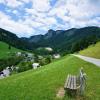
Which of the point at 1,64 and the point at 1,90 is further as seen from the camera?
the point at 1,64

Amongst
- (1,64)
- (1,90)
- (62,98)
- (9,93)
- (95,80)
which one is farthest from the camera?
(1,64)

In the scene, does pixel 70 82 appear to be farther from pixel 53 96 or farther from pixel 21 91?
pixel 21 91

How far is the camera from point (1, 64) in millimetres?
193500

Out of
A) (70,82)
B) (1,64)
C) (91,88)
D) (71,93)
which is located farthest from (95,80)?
(1,64)

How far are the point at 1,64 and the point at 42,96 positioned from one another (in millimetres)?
182694

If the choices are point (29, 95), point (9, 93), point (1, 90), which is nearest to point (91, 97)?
point (29, 95)

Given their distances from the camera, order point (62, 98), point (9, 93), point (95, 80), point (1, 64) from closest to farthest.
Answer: point (62, 98)
point (9, 93)
point (95, 80)
point (1, 64)

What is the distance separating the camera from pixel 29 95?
15.6 metres

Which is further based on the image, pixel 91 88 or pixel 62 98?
pixel 91 88

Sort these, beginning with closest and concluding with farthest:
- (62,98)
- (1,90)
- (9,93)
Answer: (62,98) → (9,93) → (1,90)

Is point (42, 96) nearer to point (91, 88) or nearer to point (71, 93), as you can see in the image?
point (71, 93)

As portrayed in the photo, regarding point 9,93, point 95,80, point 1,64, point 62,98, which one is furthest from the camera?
point 1,64

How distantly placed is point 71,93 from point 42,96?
1882 millimetres

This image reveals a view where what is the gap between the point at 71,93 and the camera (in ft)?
50.4
